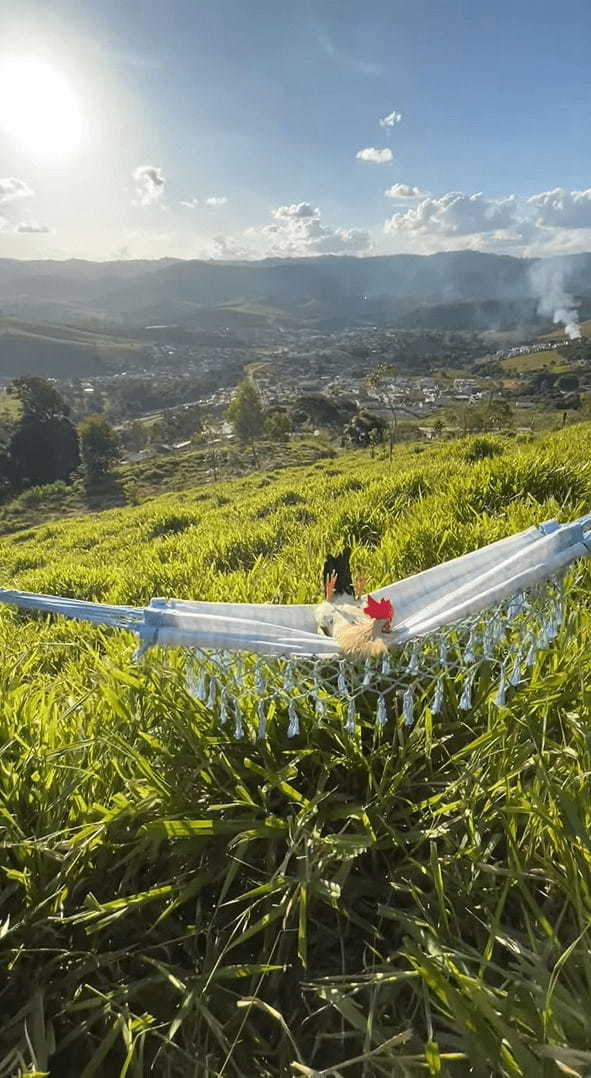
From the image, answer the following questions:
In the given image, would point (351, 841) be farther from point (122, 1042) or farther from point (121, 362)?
point (121, 362)

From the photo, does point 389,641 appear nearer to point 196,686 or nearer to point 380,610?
point 380,610

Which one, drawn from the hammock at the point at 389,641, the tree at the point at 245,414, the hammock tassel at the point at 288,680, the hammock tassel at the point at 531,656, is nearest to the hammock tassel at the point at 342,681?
the hammock at the point at 389,641

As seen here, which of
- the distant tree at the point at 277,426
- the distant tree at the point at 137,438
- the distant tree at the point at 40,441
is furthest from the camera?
the distant tree at the point at 137,438

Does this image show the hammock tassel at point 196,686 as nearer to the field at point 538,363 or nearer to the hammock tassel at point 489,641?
the hammock tassel at point 489,641

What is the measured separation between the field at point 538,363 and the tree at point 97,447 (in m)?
107

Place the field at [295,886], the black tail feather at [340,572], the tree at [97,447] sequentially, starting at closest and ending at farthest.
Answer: the field at [295,886] < the black tail feather at [340,572] < the tree at [97,447]

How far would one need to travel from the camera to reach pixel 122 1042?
1.17m

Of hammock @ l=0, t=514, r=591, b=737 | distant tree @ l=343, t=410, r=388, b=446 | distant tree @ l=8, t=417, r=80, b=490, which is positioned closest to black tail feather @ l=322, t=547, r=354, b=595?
hammock @ l=0, t=514, r=591, b=737

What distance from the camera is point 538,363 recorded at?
468 feet

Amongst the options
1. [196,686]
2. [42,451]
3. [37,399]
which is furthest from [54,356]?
[196,686]

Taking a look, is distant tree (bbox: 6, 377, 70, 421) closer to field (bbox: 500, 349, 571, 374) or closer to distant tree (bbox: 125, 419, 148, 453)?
distant tree (bbox: 125, 419, 148, 453)

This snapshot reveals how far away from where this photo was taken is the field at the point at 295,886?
1.09 m

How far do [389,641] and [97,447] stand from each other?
64.1 meters

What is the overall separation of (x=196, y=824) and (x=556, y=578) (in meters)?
1.49
